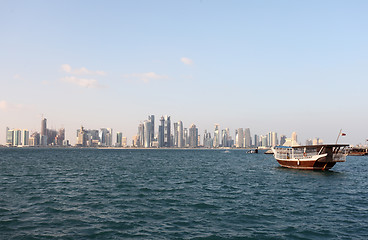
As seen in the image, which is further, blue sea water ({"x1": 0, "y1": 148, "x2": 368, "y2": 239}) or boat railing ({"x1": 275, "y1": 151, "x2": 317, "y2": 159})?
boat railing ({"x1": 275, "y1": 151, "x2": 317, "y2": 159})

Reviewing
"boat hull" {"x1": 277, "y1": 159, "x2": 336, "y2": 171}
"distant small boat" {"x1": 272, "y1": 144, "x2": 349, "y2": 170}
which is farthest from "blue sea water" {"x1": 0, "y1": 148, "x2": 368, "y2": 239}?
"boat hull" {"x1": 277, "y1": 159, "x2": 336, "y2": 171}

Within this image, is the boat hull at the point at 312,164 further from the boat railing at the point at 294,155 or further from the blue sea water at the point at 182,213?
the blue sea water at the point at 182,213

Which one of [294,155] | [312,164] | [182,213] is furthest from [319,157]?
[182,213]

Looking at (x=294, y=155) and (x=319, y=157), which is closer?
(x=319, y=157)

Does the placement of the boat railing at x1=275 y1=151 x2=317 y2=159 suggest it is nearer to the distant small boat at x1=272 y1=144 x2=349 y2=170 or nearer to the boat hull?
the distant small boat at x1=272 y1=144 x2=349 y2=170

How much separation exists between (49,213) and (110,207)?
5.08 metres

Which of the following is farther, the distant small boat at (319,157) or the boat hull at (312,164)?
the boat hull at (312,164)

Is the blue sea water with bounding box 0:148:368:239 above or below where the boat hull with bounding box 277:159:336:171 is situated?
below

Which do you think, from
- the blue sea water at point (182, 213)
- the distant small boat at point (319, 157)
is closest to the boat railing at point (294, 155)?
the distant small boat at point (319, 157)

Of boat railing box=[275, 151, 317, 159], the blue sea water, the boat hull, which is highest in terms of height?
boat railing box=[275, 151, 317, 159]

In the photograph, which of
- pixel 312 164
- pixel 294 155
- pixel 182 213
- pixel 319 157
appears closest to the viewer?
pixel 182 213

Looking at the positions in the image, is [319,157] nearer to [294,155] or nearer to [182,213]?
[294,155]

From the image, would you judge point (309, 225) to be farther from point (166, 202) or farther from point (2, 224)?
point (2, 224)

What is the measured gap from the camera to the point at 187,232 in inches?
765
